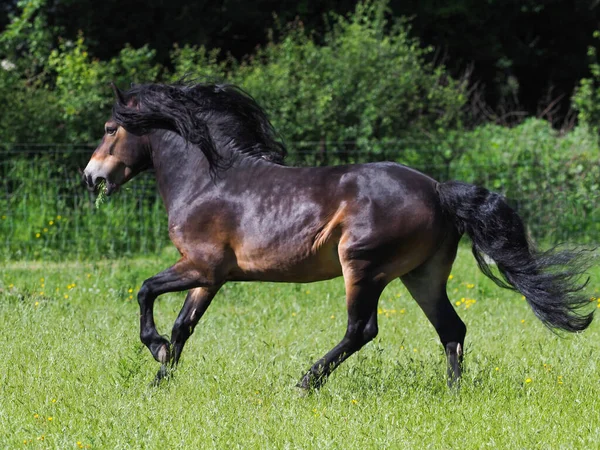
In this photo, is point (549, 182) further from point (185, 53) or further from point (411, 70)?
point (185, 53)

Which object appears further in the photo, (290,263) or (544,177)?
(544,177)

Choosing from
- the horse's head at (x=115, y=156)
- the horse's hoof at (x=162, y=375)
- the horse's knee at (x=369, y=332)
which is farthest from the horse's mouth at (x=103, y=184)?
the horse's knee at (x=369, y=332)

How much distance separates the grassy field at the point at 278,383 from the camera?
15.3 ft

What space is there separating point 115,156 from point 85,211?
21.5 feet

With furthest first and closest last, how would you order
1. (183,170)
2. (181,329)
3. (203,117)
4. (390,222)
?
(203,117) < (183,170) < (181,329) < (390,222)

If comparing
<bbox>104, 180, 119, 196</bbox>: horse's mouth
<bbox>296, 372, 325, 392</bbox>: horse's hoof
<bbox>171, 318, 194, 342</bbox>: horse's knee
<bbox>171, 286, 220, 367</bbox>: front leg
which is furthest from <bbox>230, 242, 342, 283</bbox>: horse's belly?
<bbox>104, 180, 119, 196</bbox>: horse's mouth

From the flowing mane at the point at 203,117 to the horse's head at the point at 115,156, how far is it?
63 mm

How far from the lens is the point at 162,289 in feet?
19.5

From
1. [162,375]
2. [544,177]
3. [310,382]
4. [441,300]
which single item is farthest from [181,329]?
[544,177]

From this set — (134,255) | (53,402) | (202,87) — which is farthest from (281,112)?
(53,402)

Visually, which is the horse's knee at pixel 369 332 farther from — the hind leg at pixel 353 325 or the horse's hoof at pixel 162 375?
the horse's hoof at pixel 162 375

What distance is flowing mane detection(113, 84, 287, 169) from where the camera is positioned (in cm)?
622

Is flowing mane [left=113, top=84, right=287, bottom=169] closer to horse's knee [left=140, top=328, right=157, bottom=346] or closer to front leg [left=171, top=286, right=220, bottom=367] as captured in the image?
front leg [left=171, top=286, right=220, bottom=367]

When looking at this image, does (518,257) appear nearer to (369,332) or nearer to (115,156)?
(369,332)
